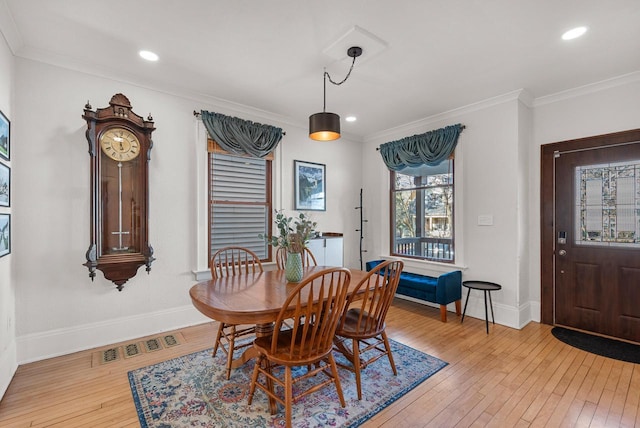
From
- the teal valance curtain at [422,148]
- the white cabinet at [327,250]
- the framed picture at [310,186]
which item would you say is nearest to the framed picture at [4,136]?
the framed picture at [310,186]

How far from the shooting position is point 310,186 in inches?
181

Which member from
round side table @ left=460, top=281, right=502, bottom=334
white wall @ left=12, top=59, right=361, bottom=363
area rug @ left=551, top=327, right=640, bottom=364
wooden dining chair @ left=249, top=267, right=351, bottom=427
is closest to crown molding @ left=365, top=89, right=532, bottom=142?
round side table @ left=460, top=281, right=502, bottom=334

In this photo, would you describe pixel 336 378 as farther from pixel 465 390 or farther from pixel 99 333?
pixel 99 333

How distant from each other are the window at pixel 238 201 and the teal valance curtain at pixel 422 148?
6.28 ft

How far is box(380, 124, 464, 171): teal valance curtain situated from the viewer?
13.1ft

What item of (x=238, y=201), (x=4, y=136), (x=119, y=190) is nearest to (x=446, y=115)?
(x=238, y=201)

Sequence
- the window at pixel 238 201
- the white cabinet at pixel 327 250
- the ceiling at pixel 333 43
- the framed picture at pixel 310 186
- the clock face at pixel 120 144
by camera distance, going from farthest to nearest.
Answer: the framed picture at pixel 310 186 → the white cabinet at pixel 327 250 → the window at pixel 238 201 → the clock face at pixel 120 144 → the ceiling at pixel 333 43

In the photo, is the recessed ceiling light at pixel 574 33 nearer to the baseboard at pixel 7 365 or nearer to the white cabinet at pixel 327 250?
the white cabinet at pixel 327 250

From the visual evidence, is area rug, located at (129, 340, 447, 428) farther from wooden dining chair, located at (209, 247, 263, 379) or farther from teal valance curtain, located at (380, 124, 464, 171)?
teal valance curtain, located at (380, 124, 464, 171)

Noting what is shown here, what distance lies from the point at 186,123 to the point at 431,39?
2.66 meters

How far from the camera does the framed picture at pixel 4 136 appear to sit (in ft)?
7.20

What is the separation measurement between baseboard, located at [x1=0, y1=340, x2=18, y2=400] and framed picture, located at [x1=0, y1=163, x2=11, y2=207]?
43.3 inches

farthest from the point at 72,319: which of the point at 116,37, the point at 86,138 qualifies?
the point at 116,37

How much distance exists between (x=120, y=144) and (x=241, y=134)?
51.0 inches
